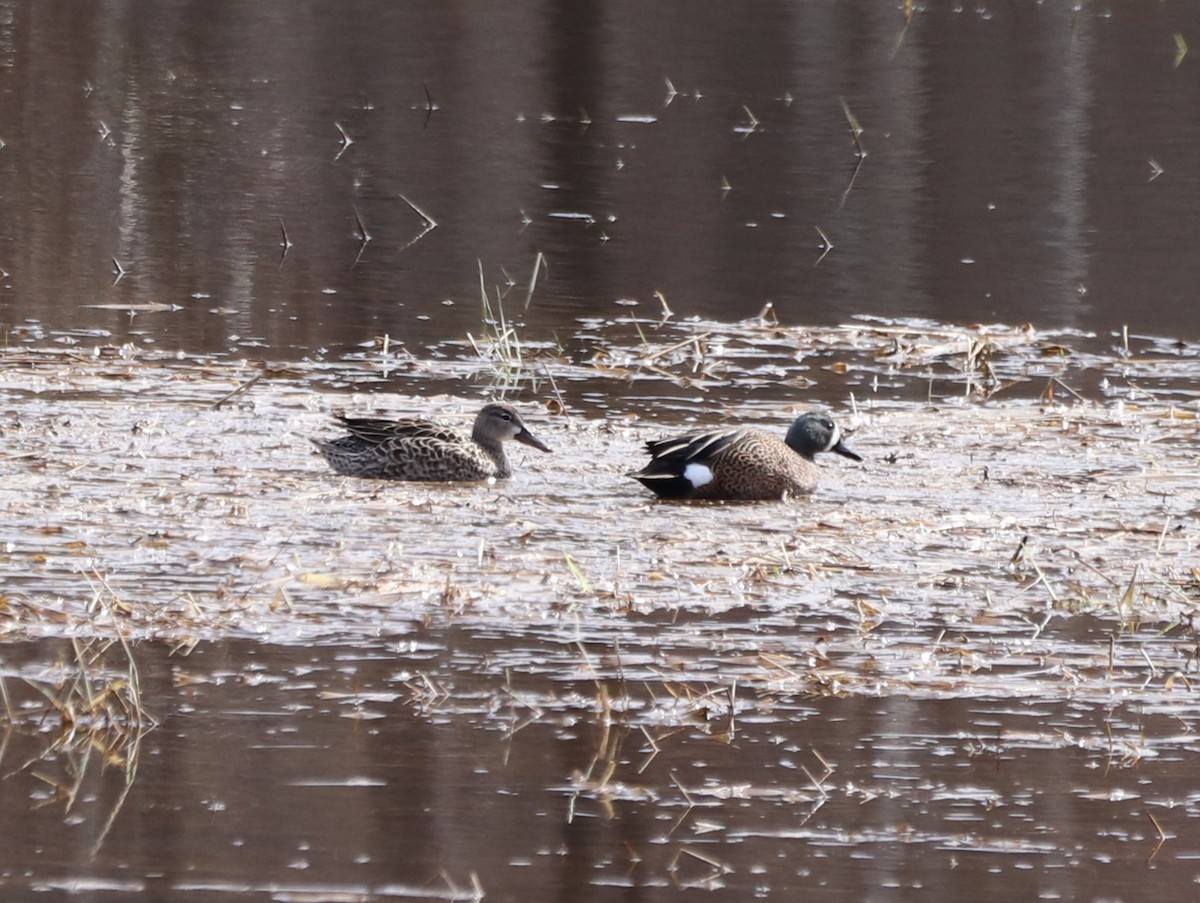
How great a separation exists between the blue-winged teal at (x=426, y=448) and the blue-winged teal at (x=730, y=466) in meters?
0.63

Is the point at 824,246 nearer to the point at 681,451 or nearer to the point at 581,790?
the point at 681,451

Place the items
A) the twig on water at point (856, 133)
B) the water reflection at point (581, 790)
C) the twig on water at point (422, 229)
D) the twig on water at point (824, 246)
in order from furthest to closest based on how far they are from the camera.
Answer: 1. the twig on water at point (856, 133)
2. the twig on water at point (824, 246)
3. the twig on water at point (422, 229)
4. the water reflection at point (581, 790)

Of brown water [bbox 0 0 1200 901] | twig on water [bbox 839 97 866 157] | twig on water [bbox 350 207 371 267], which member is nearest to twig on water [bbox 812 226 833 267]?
brown water [bbox 0 0 1200 901]

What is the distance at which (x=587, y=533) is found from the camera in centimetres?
865

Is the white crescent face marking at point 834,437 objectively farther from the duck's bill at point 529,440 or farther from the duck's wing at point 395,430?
the duck's wing at point 395,430

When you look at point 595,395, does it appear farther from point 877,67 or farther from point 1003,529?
point 877,67

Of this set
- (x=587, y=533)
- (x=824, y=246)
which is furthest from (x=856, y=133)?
(x=587, y=533)

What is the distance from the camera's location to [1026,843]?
563cm

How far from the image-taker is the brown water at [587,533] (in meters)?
5.61

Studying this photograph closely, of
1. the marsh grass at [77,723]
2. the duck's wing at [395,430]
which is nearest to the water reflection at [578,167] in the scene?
the duck's wing at [395,430]

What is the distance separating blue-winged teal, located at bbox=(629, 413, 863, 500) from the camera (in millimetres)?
9547

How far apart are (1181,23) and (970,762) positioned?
2828cm

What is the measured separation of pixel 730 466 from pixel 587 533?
4.03 feet

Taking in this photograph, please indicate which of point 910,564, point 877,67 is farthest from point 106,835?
point 877,67
